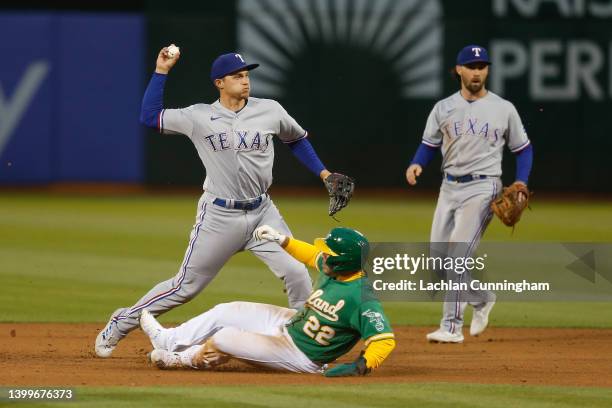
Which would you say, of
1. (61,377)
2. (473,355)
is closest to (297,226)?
(473,355)

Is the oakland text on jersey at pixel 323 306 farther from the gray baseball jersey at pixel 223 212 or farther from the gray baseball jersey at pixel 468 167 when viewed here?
the gray baseball jersey at pixel 468 167

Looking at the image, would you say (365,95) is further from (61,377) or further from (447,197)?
(61,377)

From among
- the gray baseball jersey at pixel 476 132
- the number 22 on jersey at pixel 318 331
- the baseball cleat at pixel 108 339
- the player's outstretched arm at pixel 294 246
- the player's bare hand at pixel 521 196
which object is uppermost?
the gray baseball jersey at pixel 476 132

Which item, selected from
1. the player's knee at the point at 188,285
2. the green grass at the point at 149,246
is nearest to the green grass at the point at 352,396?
the player's knee at the point at 188,285

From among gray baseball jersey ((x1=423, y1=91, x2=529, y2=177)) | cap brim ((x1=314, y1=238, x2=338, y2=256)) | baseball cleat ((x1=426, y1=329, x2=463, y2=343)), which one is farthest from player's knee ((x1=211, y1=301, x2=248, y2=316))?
gray baseball jersey ((x1=423, y1=91, x2=529, y2=177))

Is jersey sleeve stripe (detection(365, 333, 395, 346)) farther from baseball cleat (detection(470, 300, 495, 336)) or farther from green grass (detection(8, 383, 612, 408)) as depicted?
baseball cleat (detection(470, 300, 495, 336))

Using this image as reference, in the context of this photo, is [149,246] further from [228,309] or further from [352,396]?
[352,396]
